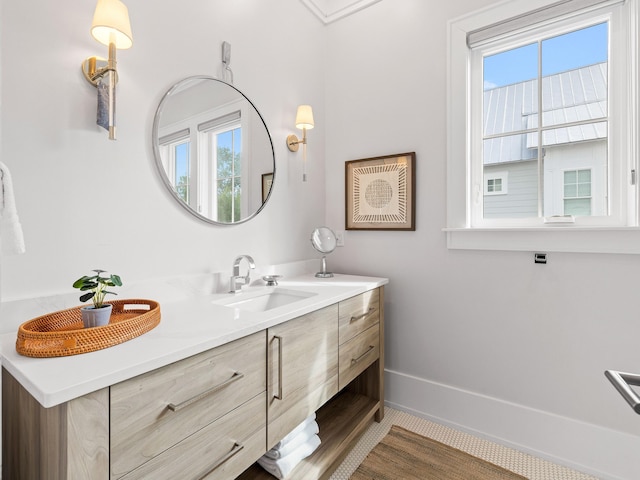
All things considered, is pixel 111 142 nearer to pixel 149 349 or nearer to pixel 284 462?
pixel 149 349

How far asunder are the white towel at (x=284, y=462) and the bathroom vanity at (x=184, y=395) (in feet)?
0.11

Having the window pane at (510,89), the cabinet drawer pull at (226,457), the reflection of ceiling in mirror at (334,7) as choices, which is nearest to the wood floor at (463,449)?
the cabinet drawer pull at (226,457)

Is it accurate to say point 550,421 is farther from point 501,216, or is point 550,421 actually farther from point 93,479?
point 93,479

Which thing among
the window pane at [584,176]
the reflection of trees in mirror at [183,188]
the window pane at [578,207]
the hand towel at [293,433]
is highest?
the window pane at [584,176]

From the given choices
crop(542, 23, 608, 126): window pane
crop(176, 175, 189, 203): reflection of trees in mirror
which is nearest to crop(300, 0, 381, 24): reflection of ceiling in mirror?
crop(542, 23, 608, 126): window pane

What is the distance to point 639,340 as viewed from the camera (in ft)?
4.67

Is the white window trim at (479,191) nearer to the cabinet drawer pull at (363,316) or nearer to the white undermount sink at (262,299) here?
the cabinet drawer pull at (363,316)

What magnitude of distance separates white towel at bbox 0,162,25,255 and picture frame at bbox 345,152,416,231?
5.69 ft

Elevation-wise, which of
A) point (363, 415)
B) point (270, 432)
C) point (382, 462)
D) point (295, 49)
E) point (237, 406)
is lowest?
point (382, 462)

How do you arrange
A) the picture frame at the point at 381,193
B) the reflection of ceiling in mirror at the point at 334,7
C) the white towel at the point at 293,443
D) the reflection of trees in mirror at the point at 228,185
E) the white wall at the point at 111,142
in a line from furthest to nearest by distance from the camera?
1. the reflection of ceiling in mirror at the point at 334,7
2. the picture frame at the point at 381,193
3. the reflection of trees in mirror at the point at 228,185
4. the white towel at the point at 293,443
5. the white wall at the point at 111,142

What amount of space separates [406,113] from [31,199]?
6.05 ft

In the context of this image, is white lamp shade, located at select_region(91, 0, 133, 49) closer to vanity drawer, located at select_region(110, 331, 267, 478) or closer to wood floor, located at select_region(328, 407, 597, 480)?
vanity drawer, located at select_region(110, 331, 267, 478)

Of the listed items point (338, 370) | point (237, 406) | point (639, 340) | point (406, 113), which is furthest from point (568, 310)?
point (237, 406)

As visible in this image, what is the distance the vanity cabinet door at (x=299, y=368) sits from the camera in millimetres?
1110
